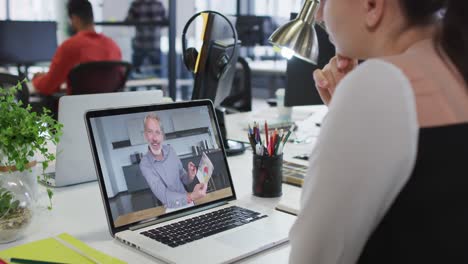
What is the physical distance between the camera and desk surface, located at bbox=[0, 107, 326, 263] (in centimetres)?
96

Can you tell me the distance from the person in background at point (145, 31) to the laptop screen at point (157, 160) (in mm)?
3924

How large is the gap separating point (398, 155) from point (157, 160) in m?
0.64

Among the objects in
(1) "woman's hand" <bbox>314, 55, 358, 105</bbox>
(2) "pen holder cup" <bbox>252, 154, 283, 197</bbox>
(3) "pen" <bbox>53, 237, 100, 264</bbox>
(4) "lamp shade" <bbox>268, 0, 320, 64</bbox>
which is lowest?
(3) "pen" <bbox>53, 237, 100, 264</bbox>

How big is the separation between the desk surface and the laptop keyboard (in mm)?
70

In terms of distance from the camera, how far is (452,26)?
0.68 metres

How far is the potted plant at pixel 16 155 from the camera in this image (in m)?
0.98

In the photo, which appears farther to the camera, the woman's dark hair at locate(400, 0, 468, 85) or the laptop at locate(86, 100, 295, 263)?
the laptop at locate(86, 100, 295, 263)

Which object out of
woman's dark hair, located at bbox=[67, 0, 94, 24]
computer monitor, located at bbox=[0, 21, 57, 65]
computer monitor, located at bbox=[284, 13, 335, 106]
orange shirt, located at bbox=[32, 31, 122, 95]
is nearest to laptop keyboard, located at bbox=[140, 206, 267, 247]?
computer monitor, located at bbox=[284, 13, 335, 106]

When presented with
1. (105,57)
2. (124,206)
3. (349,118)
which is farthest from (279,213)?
(105,57)

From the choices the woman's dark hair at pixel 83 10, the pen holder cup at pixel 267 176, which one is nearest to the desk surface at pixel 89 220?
the pen holder cup at pixel 267 176

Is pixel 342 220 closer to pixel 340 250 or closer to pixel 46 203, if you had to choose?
pixel 340 250

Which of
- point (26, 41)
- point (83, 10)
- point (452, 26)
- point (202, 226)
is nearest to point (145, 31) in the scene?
point (26, 41)

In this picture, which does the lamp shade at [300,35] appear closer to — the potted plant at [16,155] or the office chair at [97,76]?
the potted plant at [16,155]

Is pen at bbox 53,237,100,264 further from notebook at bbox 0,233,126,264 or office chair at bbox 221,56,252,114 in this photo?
office chair at bbox 221,56,252,114
